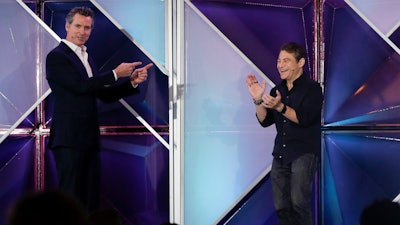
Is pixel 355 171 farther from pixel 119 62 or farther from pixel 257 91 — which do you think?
pixel 119 62

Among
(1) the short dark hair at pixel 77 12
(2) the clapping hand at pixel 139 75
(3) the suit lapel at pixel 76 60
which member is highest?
(1) the short dark hair at pixel 77 12

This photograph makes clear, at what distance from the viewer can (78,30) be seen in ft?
12.8

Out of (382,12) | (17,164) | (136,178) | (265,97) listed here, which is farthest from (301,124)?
(17,164)

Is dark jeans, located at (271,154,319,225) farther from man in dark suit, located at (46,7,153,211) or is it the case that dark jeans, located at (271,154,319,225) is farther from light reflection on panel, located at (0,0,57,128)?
light reflection on panel, located at (0,0,57,128)

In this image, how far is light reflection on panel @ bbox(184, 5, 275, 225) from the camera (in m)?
4.23

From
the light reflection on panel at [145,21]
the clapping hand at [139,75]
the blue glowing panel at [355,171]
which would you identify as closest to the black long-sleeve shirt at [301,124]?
the blue glowing panel at [355,171]

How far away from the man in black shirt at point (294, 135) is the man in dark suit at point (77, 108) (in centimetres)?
91

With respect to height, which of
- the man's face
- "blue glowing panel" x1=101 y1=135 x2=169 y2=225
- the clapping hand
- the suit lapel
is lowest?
"blue glowing panel" x1=101 y1=135 x2=169 y2=225

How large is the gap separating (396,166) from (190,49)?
1.58 m

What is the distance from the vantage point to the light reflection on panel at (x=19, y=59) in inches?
169

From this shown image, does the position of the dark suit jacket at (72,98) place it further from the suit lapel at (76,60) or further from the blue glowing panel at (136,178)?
the blue glowing panel at (136,178)

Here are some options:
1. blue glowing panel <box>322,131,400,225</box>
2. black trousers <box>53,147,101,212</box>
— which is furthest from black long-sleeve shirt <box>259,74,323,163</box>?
black trousers <box>53,147,101,212</box>

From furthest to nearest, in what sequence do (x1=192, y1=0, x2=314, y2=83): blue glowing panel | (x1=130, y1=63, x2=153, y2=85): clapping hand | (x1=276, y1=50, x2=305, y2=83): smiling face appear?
(x1=192, y1=0, x2=314, y2=83): blue glowing panel < (x1=130, y1=63, x2=153, y2=85): clapping hand < (x1=276, y1=50, x2=305, y2=83): smiling face

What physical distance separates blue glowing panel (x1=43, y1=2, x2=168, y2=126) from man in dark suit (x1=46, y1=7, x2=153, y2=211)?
1.08 ft
